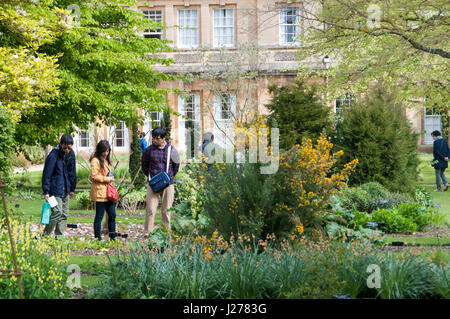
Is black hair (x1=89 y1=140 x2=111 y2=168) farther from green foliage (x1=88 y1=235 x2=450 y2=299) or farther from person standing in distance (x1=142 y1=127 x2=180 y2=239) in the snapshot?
green foliage (x1=88 y1=235 x2=450 y2=299)

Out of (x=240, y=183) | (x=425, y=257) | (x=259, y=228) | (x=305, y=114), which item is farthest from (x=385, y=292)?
(x=305, y=114)

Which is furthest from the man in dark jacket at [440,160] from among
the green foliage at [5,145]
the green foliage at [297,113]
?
the green foliage at [5,145]

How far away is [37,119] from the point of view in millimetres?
15547

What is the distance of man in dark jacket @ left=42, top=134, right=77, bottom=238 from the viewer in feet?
27.6

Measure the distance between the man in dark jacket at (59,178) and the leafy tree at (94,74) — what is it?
5.26 metres

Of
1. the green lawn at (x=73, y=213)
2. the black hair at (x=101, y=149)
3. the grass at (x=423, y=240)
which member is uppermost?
the black hair at (x=101, y=149)

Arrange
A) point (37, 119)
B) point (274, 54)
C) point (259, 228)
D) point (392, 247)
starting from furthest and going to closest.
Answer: point (274, 54) < point (37, 119) < point (392, 247) < point (259, 228)

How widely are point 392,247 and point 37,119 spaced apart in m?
11.6

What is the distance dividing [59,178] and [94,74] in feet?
24.3

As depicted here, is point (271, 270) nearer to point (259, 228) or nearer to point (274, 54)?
point (259, 228)

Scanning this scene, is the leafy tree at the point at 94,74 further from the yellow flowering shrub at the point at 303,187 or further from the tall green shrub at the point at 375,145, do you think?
the yellow flowering shrub at the point at 303,187

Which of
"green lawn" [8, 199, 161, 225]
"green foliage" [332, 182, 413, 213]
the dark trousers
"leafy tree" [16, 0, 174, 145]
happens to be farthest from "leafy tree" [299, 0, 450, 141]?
the dark trousers

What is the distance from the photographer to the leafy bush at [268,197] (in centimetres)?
620
